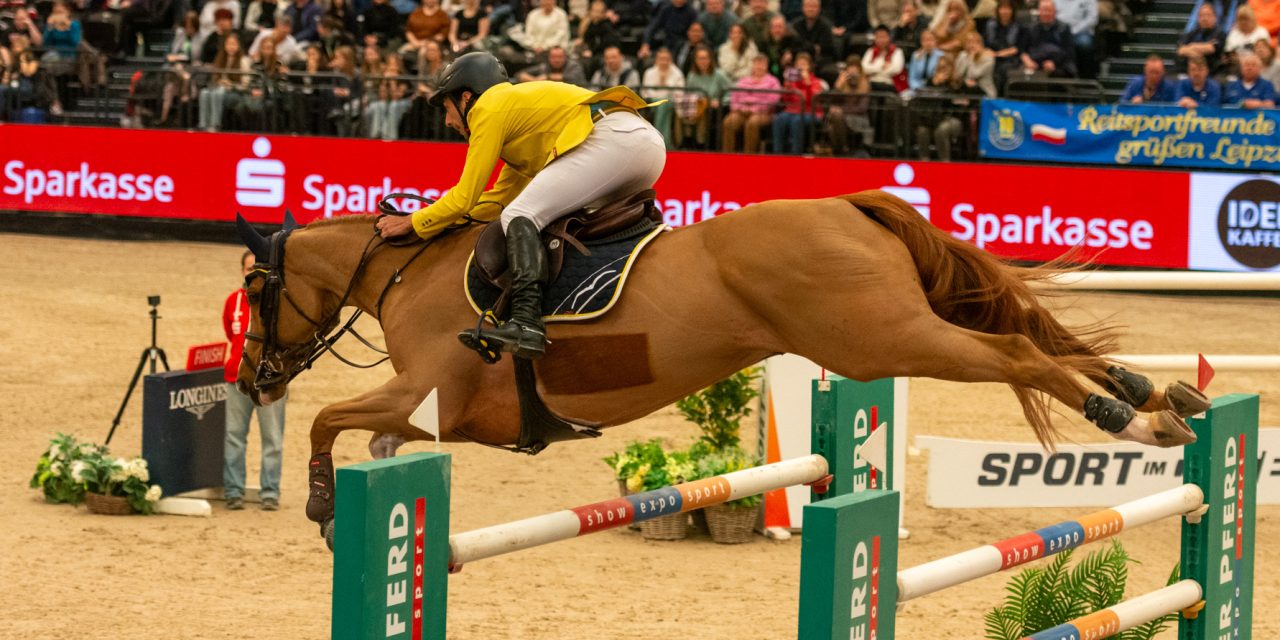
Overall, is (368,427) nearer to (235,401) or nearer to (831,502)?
(831,502)

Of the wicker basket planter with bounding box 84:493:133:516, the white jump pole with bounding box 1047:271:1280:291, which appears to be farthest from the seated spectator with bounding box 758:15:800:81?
the white jump pole with bounding box 1047:271:1280:291

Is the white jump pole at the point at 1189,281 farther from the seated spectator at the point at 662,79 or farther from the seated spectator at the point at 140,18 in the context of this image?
the seated spectator at the point at 140,18

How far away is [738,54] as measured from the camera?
17172mm

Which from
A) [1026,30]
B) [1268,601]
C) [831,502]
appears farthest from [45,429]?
[1026,30]

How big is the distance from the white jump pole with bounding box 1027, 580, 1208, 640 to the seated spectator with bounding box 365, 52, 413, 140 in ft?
40.7

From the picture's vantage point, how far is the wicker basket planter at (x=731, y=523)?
936 centimetres

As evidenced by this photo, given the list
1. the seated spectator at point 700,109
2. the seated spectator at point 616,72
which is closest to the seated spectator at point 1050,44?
the seated spectator at point 700,109

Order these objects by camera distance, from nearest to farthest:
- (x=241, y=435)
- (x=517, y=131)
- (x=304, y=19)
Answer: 1. (x=517, y=131)
2. (x=241, y=435)
3. (x=304, y=19)

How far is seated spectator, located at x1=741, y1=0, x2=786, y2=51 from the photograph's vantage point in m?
17.5

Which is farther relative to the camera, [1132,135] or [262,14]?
[262,14]

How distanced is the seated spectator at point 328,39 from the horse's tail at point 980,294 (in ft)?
46.9

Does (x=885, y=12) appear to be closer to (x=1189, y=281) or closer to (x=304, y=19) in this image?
(x=304, y=19)

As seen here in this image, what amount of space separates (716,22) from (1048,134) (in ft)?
13.6

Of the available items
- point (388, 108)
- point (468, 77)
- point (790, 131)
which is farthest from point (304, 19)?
point (468, 77)
